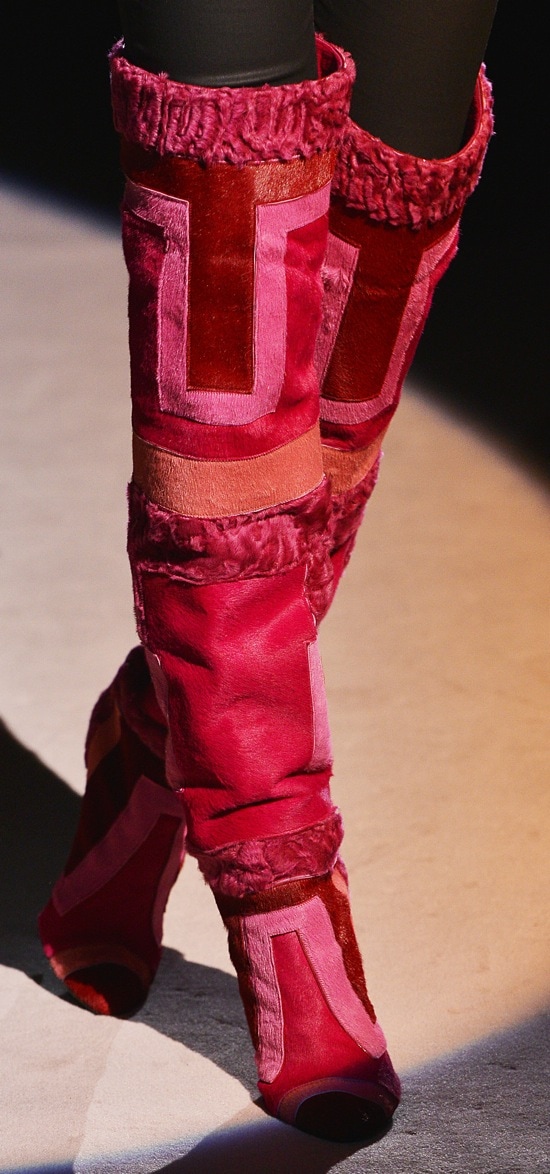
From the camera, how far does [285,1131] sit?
71 cm

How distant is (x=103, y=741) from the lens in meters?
0.86

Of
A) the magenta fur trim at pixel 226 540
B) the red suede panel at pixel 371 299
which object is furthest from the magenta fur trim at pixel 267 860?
the red suede panel at pixel 371 299

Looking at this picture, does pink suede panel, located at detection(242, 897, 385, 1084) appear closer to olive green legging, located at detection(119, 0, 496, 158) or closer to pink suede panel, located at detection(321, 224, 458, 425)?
pink suede panel, located at detection(321, 224, 458, 425)

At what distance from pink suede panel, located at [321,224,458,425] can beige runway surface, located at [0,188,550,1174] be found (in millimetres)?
342

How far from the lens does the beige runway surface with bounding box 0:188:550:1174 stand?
74 cm

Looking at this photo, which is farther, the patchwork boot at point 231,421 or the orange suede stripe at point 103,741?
the orange suede stripe at point 103,741

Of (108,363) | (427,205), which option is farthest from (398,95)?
(108,363)

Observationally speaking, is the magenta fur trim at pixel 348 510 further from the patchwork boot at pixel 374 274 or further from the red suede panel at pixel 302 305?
the red suede panel at pixel 302 305

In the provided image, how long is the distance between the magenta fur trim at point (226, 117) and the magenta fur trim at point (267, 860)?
1.02 feet

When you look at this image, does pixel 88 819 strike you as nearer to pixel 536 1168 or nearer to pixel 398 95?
pixel 536 1168

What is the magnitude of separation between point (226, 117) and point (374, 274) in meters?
0.15

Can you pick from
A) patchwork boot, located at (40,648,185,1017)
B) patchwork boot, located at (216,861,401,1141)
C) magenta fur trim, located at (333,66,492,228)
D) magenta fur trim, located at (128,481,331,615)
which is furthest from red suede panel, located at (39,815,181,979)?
magenta fur trim, located at (333,66,492,228)

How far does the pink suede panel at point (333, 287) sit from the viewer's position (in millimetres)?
673

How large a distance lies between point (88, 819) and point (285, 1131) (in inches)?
9.4
